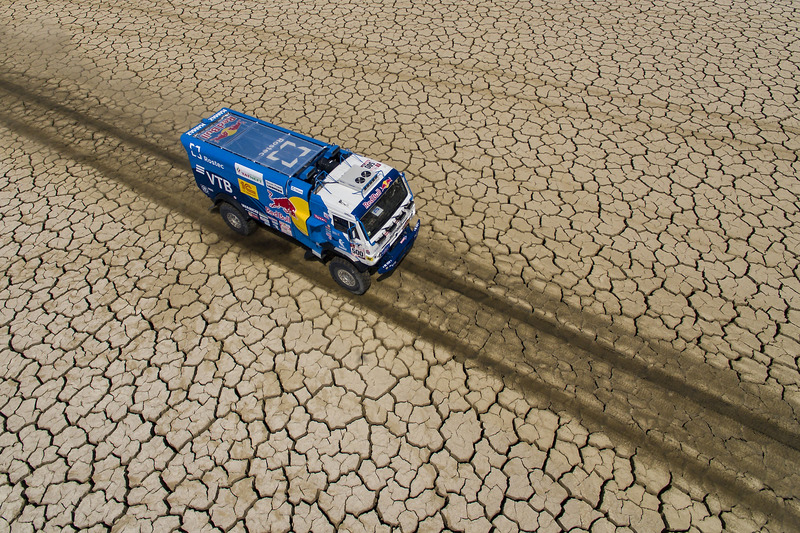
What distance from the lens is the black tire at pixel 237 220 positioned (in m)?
7.43

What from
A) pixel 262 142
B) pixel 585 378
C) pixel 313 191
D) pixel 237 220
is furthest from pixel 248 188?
pixel 585 378

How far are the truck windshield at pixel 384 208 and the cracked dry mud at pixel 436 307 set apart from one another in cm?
132

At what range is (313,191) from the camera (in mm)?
6230

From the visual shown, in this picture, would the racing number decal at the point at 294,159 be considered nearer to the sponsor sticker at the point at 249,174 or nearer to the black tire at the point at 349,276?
the sponsor sticker at the point at 249,174

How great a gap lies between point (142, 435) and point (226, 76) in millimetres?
8944

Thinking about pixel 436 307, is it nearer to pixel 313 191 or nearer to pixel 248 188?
pixel 313 191

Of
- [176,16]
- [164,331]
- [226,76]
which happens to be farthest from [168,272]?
[176,16]

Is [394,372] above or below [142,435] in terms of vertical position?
above

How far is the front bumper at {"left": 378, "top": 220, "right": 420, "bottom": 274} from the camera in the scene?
6566 mm

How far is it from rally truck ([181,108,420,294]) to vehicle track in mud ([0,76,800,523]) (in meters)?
0.64

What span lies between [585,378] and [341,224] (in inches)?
153

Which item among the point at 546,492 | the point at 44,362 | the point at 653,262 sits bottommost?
the point at 44,362

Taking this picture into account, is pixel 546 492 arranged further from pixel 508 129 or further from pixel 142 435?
pixel 508 129

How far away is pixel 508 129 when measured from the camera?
9680mm
